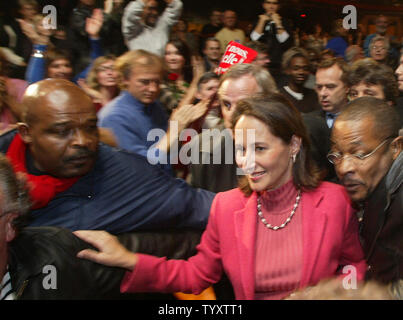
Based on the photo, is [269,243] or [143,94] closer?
[269,243]

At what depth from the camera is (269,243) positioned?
4.15ft

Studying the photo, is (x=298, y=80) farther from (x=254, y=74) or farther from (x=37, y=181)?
(x=37, y=181)

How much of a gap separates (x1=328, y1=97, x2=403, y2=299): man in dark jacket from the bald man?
42 cm

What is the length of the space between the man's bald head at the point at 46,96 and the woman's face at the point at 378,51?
1.76 m

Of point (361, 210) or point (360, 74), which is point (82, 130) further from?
point (360, 74)

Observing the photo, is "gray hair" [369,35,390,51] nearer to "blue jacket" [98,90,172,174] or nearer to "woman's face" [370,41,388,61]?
"woman's face" [370,41,388,61]

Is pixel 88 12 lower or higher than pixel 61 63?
higher

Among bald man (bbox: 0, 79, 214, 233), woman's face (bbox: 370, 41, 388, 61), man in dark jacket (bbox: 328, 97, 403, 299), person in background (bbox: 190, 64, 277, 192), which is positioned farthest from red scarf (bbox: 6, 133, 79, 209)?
woman's face (bbox: 370, 41, 388, 61)

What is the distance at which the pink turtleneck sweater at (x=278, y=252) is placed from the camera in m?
1.25

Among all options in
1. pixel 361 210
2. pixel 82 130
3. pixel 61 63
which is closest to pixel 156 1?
pixel 61 63

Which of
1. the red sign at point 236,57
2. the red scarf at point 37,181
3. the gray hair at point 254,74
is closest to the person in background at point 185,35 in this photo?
the red sign at point 236,57

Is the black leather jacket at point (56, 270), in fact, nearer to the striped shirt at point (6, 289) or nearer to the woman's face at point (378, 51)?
the striped shirt at point (6, 289)

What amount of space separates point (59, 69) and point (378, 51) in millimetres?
1565

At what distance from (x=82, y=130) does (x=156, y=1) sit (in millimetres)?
1288
